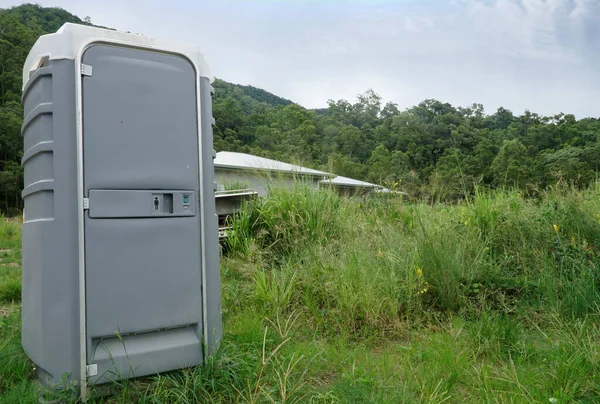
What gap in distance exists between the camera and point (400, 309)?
153 inches

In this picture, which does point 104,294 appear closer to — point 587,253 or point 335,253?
point 335,253

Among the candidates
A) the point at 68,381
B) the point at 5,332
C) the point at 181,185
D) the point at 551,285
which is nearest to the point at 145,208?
the point at 181,185

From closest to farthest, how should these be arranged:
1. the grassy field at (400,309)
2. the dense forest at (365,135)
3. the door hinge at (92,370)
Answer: the door hinge at (92,370), the grassy field at (400,309), the dense forest at (365,135)

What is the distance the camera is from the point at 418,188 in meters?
6.53

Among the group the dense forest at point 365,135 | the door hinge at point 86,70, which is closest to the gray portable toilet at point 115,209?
the door hinge at point 86,70

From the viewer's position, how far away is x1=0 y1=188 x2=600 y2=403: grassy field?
2.52m

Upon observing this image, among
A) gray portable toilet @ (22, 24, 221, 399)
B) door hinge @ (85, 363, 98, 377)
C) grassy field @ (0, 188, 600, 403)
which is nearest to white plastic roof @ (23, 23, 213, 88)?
gray portable toilet @ (22, 24, 221, 399)

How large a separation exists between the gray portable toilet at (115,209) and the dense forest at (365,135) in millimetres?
12649

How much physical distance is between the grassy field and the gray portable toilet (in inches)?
9.9

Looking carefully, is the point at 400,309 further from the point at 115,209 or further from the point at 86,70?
the point at 86,70

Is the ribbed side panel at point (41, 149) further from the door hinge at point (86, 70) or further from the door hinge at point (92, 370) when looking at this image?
the door hinge at point (92, 370)

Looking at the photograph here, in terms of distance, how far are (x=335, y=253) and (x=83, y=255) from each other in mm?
2987

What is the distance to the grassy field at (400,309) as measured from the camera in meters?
2.52

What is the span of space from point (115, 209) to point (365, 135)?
35161 millimetres
